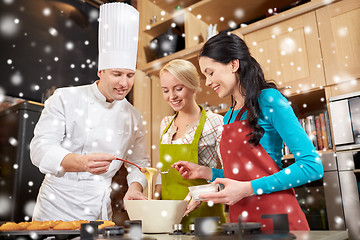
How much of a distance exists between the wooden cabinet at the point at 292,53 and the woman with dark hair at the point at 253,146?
0.91 meters

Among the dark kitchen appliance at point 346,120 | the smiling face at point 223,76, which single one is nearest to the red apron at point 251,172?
the smiling face at point 223,76

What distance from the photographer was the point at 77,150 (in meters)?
1.43

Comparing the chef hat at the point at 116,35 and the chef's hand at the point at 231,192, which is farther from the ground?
the chef hat at the point at 116,35

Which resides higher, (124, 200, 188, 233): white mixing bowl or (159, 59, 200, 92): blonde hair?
(159, 59, 200, 92): blonde hair

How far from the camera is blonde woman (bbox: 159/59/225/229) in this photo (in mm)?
1388

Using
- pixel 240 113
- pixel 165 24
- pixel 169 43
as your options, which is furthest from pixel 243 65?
pixel 165 24

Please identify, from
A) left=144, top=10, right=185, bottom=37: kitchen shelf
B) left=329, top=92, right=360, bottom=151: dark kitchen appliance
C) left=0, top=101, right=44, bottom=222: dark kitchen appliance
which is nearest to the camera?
left=329, top=92, right=360, bottom=151: dark kitchen appliance

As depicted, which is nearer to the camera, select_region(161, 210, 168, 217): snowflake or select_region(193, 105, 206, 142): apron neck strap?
select_region(161, 210, 168, 217): snowflake

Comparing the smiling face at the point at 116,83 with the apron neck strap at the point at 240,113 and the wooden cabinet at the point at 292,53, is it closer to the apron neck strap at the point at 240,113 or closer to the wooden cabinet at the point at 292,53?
the apron neck strap at the point at 240,113

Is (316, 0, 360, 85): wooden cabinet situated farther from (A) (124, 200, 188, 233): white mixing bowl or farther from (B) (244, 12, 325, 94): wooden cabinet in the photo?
(A) (124, 200, 188, 233): white mixing bowl

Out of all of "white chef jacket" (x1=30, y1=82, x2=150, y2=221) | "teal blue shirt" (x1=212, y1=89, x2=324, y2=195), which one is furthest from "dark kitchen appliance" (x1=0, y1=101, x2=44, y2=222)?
"teal blue shirt" (x1=212, y1=89, x2=324, y2=195)

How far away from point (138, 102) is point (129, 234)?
2051mm

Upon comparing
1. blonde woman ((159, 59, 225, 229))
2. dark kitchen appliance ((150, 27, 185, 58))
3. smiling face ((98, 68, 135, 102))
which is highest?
dark kitchen appliance ((150, 27, 185, 58))

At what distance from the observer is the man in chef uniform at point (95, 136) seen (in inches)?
48.8
